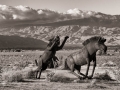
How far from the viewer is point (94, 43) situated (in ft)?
42.0

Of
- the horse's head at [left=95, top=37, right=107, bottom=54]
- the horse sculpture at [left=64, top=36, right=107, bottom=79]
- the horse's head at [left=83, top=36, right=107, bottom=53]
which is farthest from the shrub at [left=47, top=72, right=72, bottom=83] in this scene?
the horse's head at [left=95, top=37, right=107, bottom=54]

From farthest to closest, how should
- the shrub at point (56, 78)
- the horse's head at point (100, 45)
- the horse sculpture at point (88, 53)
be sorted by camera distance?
the shrub at point (56, 78) → the horse sculpture at point (88, 53) → the horse's head at point (100, 45)

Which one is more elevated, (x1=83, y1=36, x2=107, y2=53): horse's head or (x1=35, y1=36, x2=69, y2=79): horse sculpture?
(x1=83, y1=36, x2=107, y2=53): horse's head

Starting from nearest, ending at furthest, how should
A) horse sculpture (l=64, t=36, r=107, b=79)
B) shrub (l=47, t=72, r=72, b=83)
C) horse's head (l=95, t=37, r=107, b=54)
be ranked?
1. horse's head (l=95, t=37, r=107, b=54)
2. horse sculpture (l=64, t=36, r=107, b=79)
3. shrub (l=47, t=72, r=72, b=83)

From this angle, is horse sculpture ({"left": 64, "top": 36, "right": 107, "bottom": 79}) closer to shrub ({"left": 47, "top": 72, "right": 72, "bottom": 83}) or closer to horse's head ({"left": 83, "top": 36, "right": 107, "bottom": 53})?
horse's head ({"left": 83, "top": 36, "right": 107, "bottom": 53})

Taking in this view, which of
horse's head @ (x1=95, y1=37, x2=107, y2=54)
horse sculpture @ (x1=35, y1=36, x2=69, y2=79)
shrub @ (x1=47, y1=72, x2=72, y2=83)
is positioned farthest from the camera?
horse sculpture @ (x1=35, y1=36, x2=69, y2=79)

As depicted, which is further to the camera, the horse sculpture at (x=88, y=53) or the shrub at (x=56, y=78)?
the shrub at (x=56, y=78)

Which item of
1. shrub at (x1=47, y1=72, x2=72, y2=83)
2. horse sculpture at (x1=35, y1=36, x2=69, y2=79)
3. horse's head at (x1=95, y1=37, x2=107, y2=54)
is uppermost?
horse's head at (x1=95, y1=37, x2=107, y2=54)

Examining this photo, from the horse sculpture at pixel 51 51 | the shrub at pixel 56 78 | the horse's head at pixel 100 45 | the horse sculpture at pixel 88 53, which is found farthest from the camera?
the horse sculpture at pixel 51 51

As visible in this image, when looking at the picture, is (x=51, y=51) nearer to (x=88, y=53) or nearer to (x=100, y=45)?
(x=88, y=53)

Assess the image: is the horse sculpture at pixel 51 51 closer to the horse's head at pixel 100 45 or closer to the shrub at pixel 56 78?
the shrub at pixel 56 78

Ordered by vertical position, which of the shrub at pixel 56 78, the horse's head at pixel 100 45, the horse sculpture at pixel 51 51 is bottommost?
the shrub at pixel 56 78

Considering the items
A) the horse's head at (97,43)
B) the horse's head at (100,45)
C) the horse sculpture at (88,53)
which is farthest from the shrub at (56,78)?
the horse's head at (100,45)

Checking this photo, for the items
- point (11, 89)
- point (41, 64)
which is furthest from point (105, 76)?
point (11, 89)
